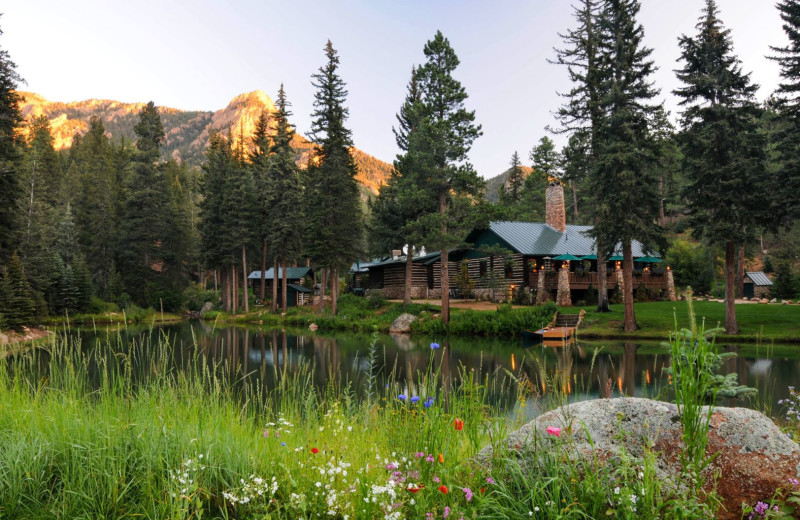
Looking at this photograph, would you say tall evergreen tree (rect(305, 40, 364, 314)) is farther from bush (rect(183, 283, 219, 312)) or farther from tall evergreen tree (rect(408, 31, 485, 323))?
bush (rect(183, 283, 219, 312))

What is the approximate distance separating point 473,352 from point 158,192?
138 feet

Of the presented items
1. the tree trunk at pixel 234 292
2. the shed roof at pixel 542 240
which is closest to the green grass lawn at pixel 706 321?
the shed roof at pixel 542 240

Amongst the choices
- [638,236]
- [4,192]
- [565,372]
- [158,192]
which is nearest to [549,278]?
[638,236]

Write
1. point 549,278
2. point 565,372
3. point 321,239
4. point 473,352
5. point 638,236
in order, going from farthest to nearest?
1. point 321,239
2. point 549,278
3. point 638,236
4. point 473,352
5. point 565,372

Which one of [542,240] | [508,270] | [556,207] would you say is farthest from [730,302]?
[556,207]

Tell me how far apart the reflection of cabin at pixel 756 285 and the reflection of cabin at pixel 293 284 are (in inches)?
1602

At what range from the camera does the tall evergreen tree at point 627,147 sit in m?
23.5

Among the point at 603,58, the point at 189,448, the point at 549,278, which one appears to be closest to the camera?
the point at 189,448

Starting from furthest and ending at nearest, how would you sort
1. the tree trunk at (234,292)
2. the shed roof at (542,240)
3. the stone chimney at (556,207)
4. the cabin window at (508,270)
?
the tree trunk at (234,292)
the stone chimney at (556,207)
the cabin window at (508,270)
the shed roof at (542,240)

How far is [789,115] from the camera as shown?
22188 mm

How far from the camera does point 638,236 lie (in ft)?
Answer: 78.3

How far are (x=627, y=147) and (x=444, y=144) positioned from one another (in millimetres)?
10687

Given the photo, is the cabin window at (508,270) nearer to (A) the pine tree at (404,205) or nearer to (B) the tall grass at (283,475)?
(A) the pine tree at (404,205)

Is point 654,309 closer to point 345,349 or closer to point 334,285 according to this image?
point 345,349
